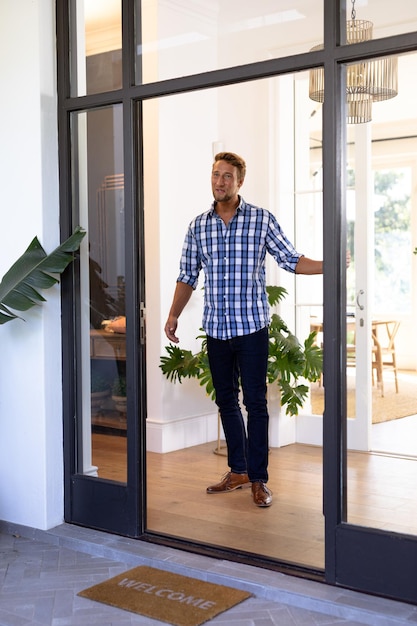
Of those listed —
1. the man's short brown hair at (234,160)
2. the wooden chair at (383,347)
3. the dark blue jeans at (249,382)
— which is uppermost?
the man's short brown hair at (234,160)

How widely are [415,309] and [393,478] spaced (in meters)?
1.33

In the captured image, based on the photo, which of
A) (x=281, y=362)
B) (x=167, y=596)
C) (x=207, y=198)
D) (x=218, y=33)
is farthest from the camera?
(x=207, y=198)

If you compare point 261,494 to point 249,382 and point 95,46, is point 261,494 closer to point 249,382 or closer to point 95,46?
point 249,382

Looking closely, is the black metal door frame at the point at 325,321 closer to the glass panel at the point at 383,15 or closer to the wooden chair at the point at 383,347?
the glass panel at the point at 383,15

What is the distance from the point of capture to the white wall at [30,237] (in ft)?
13.1

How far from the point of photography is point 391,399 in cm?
338

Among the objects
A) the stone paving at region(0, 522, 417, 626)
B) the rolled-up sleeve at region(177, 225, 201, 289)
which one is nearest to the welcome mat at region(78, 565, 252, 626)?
the stone paving at region(0, 522, 417, 626)

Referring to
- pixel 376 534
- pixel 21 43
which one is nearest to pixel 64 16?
pixel 21 43

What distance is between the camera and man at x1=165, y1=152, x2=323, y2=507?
436 centimetres

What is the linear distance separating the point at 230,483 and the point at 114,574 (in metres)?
1.34

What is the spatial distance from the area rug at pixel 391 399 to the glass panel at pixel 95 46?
6.07 feet

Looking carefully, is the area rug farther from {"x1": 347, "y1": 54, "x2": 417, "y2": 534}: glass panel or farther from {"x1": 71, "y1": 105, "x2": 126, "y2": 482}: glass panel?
{"x1": 71, "y1": 105, "x2": 126, "y2": 482}: glass panel

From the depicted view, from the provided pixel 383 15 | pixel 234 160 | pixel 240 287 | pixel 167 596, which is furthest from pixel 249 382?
pixel 383 15

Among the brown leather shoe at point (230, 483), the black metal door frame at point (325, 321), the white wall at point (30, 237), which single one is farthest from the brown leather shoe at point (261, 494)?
the white wall at point (30, 237)
